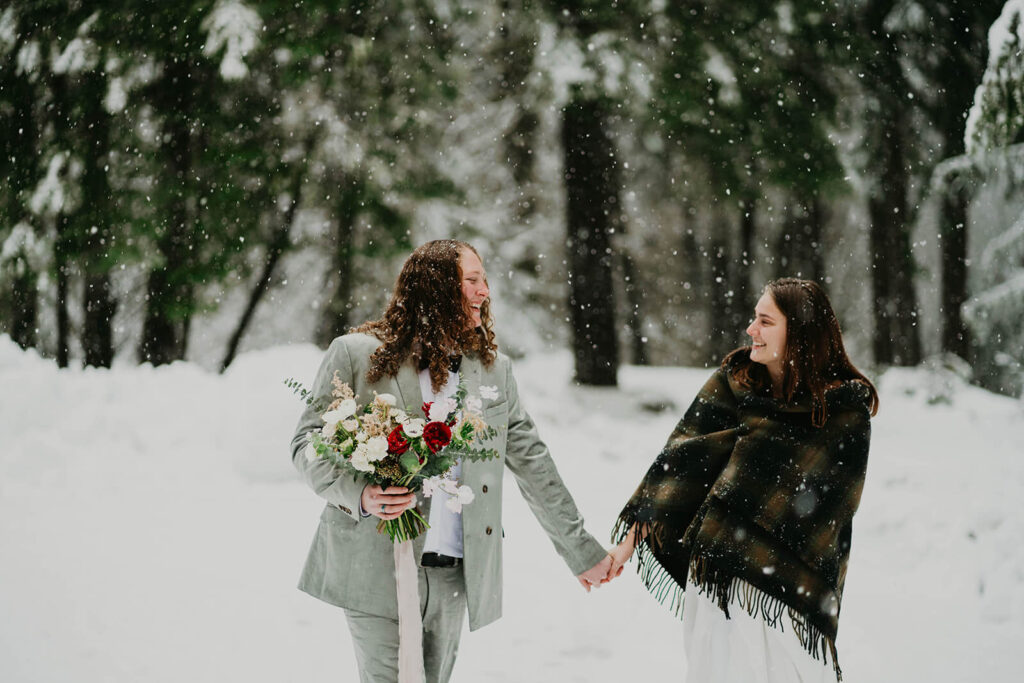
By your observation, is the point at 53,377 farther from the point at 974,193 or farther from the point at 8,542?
the point at 974,193

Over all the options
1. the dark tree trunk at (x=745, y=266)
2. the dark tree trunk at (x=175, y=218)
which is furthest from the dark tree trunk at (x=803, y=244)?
the dark tree trunk at (x=175, y=218)

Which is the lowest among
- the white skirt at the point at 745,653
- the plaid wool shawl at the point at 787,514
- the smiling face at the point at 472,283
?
the white skirt at the point at 745,653

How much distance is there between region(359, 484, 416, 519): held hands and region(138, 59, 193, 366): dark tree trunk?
7963mm

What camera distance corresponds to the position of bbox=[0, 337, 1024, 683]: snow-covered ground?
208 inches

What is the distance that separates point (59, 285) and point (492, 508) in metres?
9.42

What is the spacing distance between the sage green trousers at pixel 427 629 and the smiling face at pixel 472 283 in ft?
3.03

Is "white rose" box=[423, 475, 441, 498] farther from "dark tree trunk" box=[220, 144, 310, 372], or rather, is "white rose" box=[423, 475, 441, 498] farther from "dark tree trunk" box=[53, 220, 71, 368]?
"dark tree trunk" box=[53, 220, 71, 368]

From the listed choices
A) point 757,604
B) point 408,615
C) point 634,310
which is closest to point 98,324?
point 634,310

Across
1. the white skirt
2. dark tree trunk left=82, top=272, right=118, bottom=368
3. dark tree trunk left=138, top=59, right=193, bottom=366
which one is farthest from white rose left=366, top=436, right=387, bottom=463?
dark tree trunk left=82, top=272, right=118, bottom=368

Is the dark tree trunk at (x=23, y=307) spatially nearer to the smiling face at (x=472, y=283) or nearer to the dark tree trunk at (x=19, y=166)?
the dark tree trunk at (x=19, y=166)

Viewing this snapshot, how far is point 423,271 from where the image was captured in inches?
124

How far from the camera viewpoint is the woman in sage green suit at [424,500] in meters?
3.03

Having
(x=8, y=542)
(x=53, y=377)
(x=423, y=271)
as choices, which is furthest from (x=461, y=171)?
(x=423, y=271)

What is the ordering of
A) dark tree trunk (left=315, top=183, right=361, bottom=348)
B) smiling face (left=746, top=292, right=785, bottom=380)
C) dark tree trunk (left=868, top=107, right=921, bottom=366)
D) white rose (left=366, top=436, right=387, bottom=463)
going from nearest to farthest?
white rose (left=366, top=436, right=387, bottom=463) → smiling face (left=746, top=292, right=785, bottom=380) → dark tree trunk (left=868, top=107, right=921, bottom=366) → dark tree trunk (left=315, top=183, right=361, bottom=348)
